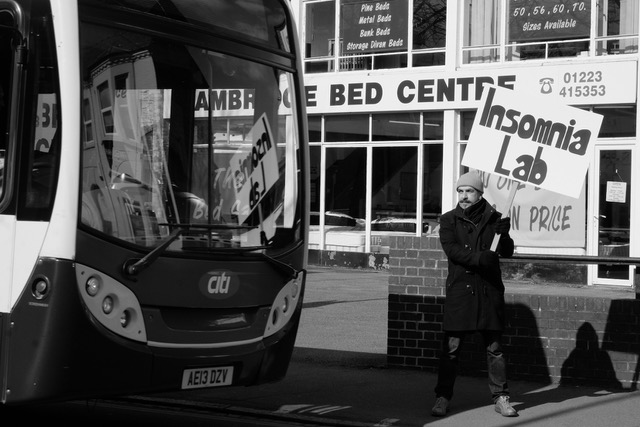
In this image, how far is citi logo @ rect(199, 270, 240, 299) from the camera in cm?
666

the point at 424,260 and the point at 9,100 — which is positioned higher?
the point at 9,100

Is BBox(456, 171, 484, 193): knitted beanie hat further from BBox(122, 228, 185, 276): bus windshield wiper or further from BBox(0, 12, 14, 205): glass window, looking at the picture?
BBox(0, 12, 14, 205): glass window

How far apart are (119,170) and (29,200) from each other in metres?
0.57

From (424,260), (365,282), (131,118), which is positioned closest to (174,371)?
(131,118)

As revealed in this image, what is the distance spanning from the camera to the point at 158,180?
6617 millimetres

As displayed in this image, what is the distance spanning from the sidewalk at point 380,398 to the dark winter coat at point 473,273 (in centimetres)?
77

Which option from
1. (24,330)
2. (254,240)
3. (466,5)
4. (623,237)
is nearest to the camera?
(24,330)

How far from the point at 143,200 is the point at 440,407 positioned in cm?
301

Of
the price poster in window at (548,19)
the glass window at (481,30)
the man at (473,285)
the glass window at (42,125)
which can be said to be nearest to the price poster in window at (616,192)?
the price poster in window at (548,19)

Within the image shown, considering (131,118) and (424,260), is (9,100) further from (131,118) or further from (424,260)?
(424,260)

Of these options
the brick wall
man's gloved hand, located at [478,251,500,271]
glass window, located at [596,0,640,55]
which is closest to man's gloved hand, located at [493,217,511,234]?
man's gloved hand, located at [478,251,500,271]

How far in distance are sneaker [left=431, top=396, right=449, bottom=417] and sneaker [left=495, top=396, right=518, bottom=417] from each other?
0.39 metres

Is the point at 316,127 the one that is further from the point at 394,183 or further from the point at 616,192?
the point at 616,192

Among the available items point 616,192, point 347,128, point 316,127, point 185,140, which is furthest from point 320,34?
point 185,140
